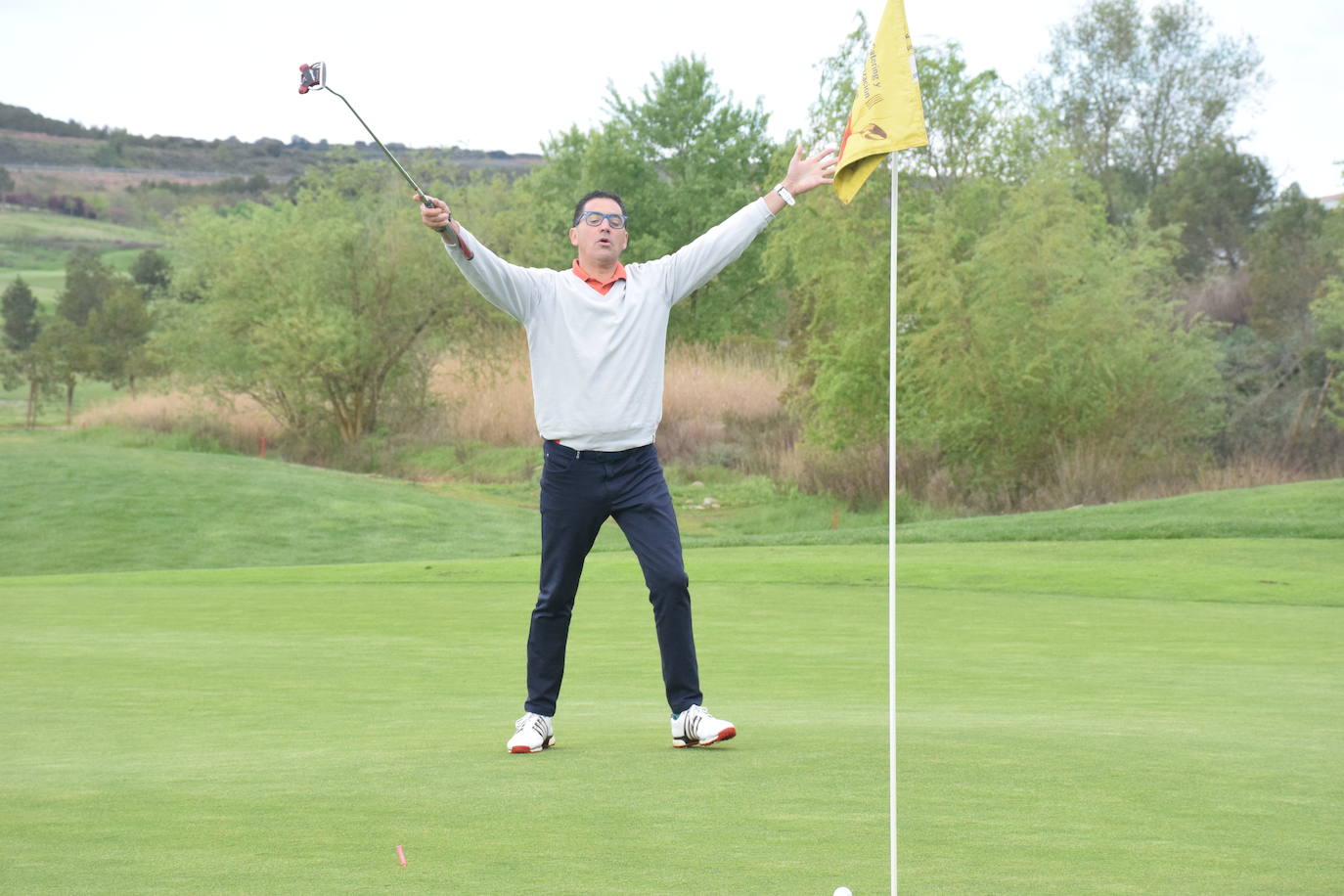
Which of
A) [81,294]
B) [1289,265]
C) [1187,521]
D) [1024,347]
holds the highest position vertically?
[1289,265]

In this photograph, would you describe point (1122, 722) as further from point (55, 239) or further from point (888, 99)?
point (55, 239)

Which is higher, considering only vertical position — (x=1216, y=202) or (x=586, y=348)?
(x=1216, y=202)

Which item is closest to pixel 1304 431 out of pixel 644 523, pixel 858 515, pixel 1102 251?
pixel 1102 251

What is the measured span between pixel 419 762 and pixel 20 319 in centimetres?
6829

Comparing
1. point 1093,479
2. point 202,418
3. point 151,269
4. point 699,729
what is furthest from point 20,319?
point 699,729

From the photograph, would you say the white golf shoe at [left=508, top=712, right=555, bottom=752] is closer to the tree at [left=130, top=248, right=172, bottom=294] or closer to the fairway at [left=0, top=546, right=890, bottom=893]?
the fairway at [left=0, top=546, right=890, bottom=893]

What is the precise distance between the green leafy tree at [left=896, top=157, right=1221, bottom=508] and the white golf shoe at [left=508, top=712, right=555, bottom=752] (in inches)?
1067

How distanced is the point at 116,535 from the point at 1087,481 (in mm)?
19286

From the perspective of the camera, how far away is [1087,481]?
33719 mm

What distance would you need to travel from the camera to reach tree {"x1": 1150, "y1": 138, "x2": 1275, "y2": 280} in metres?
62.0

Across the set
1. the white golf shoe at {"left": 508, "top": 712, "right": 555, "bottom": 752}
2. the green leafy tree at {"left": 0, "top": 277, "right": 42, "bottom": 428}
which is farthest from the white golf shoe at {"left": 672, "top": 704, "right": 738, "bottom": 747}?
the green leafy tree at {"left": 0, "top": 277, "right": 42, "bottom": 428}

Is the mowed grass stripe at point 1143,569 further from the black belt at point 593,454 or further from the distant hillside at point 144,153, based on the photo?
the distant hillside at point 144,153

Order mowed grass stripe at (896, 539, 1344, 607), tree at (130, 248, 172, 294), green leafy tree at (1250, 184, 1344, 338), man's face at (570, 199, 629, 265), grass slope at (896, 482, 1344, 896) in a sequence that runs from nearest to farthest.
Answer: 1. grass slope at (896, 482, 1344, 896)
2. man's face at (570, 199, 629, 265)
3. mowed grass stripe at (896, 539, 1344, 607)
4. green leafy tree at (1250, 184, 1344, 338)
5. tree at (130, 248, 172, 294)

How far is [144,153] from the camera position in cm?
16400
